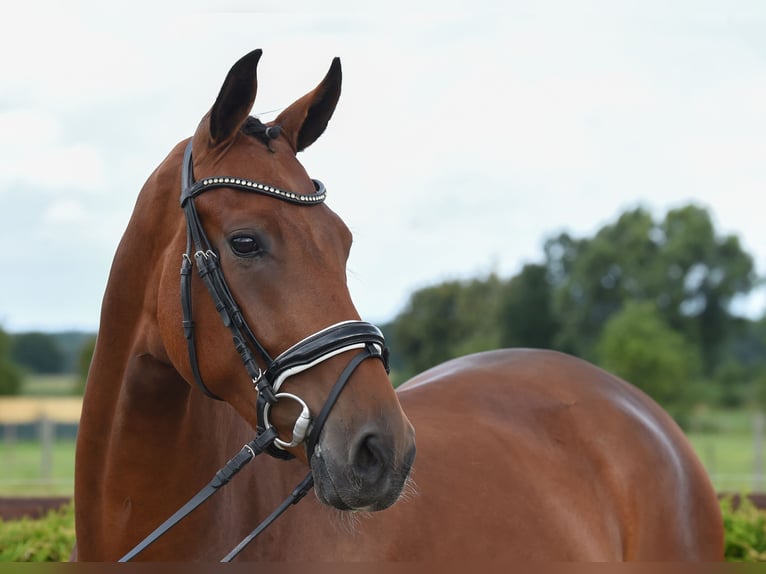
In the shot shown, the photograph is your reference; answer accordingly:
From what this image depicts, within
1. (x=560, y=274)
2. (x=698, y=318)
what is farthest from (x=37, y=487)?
(x=560, y=274)

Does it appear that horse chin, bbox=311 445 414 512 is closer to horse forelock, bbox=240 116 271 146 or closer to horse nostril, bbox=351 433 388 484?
horse nostril, bbox=351 433 388 484

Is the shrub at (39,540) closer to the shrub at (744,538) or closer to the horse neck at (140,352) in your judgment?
the horse neck at (140,352)

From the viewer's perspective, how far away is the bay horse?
2.21m

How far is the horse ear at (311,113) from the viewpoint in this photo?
2.66 m

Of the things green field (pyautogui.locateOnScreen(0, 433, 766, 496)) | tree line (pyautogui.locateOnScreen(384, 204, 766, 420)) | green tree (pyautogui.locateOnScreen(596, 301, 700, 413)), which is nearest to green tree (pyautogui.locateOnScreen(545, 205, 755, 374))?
tree line (pyautogui.locateOnScreen(384, 204, 766, 420))

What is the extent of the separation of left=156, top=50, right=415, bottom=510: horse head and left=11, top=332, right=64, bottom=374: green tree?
50.6 m

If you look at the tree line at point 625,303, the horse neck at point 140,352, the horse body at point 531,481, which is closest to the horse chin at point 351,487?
the horse body at point 531,481

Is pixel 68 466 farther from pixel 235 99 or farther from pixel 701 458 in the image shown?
pixel 235 99

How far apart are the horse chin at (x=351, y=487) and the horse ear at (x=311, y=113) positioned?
1038 millimetres

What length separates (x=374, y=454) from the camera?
6.95ft

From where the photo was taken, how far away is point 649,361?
36.9 m

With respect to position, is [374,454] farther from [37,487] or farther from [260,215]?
[37,487]

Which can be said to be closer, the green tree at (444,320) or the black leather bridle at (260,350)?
the black leather bridle at (260,350)

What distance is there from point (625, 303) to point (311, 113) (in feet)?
165
